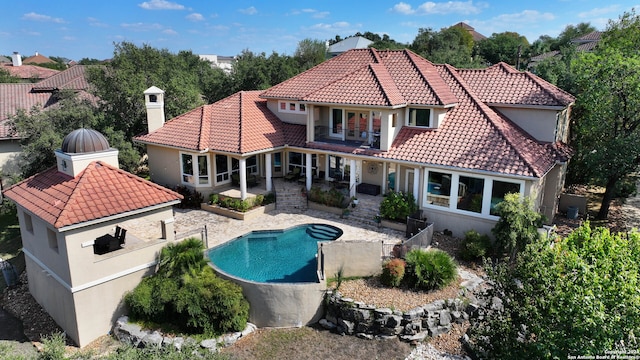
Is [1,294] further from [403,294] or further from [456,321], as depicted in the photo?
[456,321]

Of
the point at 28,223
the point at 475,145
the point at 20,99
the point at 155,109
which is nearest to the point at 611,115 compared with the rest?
the point at 475,145

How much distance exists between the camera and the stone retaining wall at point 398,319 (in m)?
17.5

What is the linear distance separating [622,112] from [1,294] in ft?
115

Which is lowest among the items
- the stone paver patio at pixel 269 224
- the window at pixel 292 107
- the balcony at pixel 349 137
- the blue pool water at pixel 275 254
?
the blue pool water at pixel 275 254

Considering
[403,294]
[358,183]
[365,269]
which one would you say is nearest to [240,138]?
[358,183]

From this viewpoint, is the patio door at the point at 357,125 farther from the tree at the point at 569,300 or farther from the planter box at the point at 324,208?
the tree at the point at 569,300

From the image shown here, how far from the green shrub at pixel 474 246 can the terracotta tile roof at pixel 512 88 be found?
948 cm

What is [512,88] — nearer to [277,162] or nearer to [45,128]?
[277,162]

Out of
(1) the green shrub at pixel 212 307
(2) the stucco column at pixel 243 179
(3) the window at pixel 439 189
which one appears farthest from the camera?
(2) the stucco column at pixel 243 179

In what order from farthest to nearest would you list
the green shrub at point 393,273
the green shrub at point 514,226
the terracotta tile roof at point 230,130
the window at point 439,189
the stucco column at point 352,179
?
the terracotta tile roof at point 230,130, the stucco column at point 352,179, the window at point 439,189, the green shrub at point 514,226, the green shrub at point 393,273

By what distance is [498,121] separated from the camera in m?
25.4

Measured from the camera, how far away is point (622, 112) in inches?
956

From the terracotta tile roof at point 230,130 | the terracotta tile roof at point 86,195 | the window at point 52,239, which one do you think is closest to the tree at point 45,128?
the terracotta tile roof at point 230,130

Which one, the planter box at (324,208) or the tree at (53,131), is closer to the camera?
the planter box at (324,208)
